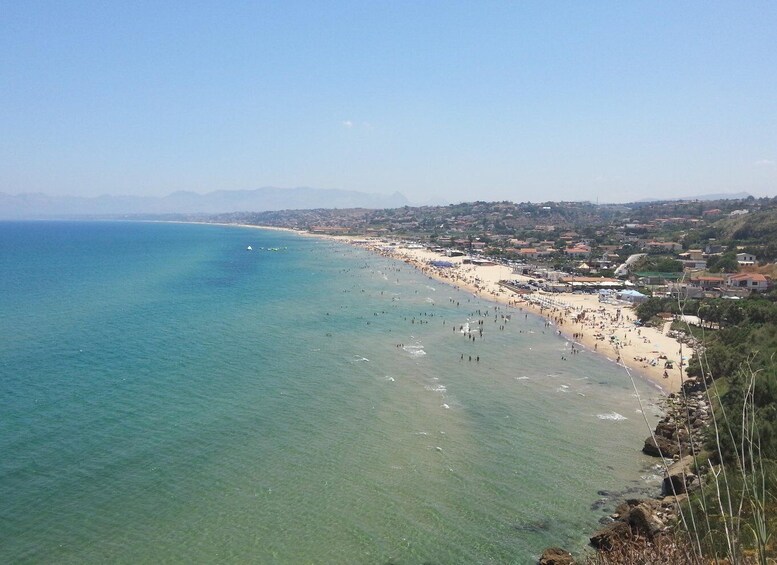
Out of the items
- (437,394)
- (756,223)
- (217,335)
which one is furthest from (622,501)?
(756,223)

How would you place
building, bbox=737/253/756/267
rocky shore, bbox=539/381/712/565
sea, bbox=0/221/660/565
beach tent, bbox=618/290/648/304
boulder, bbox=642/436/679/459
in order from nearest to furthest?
rocky shore, bbox=539/381/712/565, sea, bbox=0/221/660/565, boulder, bbox=642/436/679/459, beach tent, bbox=618/290/648/304, building, bbox=737/253/756/267

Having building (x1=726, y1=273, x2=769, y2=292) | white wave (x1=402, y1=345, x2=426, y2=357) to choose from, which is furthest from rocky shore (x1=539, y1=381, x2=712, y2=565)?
building (x1=726, y1=273, x2=769, y2=292)

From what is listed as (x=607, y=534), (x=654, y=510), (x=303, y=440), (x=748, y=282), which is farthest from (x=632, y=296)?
(x=607, y=534)

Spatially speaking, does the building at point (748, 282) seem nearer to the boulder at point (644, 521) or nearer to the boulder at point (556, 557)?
the boulder at point (644, 521)

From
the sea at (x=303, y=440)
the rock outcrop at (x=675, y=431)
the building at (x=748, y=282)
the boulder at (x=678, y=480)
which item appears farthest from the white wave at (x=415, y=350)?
the building at (x=748, y=282)

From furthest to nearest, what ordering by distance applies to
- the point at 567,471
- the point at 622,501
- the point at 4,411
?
the point at 4,411
the point at 567,471
the point at 622,501

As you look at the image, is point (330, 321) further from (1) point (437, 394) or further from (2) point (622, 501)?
(2) point (622, 501)

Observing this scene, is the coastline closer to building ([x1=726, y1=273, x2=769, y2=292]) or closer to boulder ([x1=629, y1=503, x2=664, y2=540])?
boulder ([x1=629, y1=503, x2=664, y2=540])
